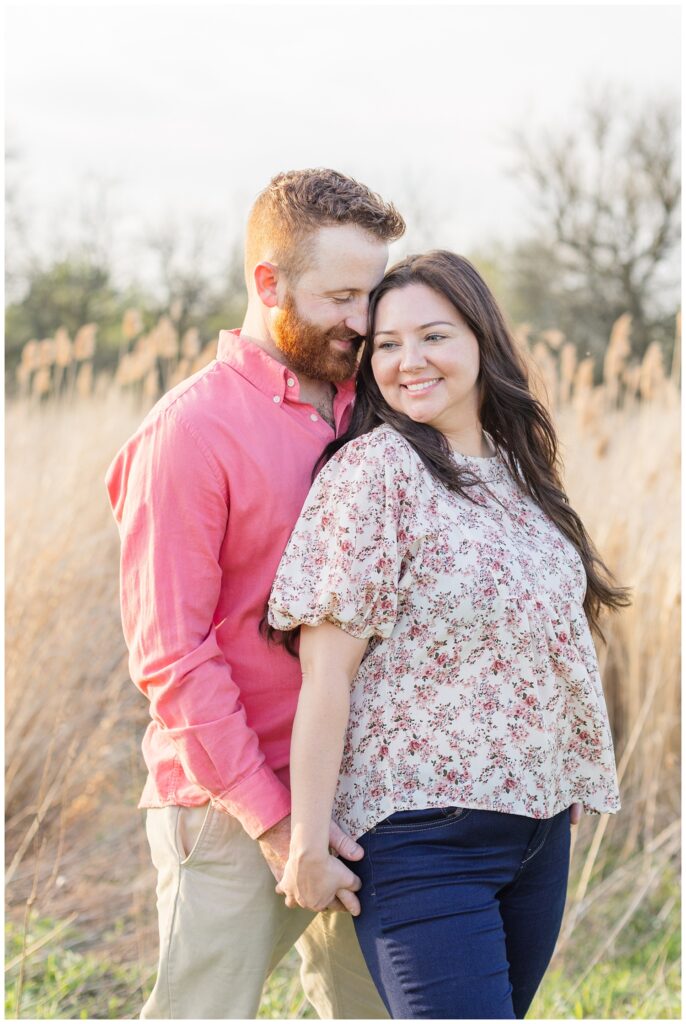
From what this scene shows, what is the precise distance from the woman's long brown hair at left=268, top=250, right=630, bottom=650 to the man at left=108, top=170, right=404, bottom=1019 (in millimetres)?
76

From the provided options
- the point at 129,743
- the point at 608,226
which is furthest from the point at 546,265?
the point at 129,743

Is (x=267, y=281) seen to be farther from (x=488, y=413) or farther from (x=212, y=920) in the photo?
(x=212, y=920)

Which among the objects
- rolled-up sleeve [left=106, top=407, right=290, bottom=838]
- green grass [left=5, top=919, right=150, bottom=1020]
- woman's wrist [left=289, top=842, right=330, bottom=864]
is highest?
rolled-up sleeve [left=106, top=407, right=290, bottom=838]

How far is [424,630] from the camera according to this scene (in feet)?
6.34

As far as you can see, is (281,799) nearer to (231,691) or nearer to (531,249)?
(231,691)

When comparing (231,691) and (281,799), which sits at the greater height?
(231,691)

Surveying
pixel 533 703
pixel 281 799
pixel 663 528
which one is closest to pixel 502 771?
pixel 533 703

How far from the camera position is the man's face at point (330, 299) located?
2152 millimetres

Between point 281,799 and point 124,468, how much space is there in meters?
0.75

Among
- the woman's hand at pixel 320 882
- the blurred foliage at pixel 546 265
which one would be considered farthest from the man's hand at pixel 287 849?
the blurred foliage at pixel 546 265

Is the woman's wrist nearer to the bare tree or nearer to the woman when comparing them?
the woman

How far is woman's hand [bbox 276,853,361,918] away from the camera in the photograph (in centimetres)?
191

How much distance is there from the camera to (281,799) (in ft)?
6.54

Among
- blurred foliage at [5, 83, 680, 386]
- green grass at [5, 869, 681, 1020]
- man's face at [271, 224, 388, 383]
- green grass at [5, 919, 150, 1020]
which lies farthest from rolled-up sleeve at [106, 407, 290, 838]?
blurred foliage at [5, 83, 680, 386]
